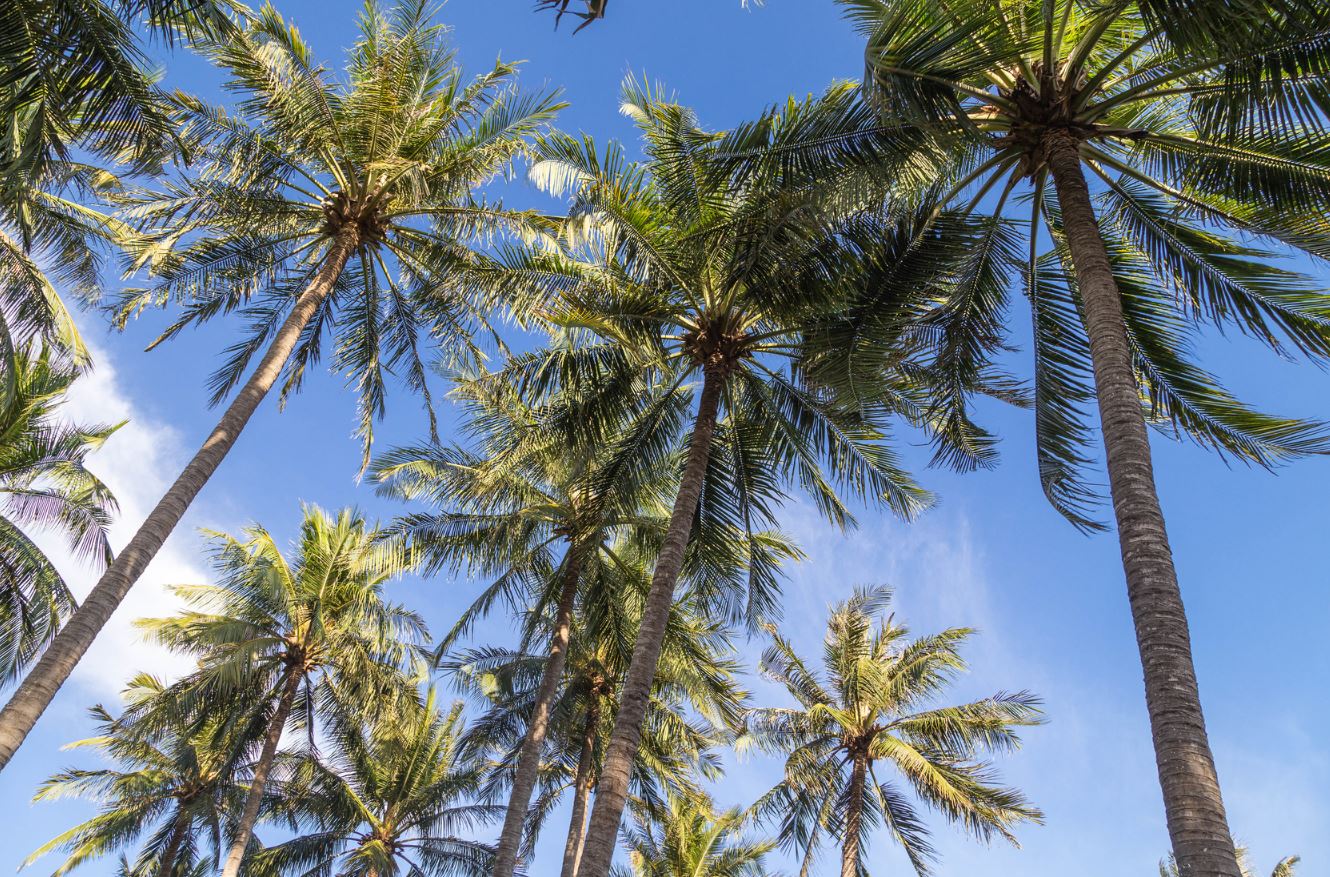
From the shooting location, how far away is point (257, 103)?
12055mm

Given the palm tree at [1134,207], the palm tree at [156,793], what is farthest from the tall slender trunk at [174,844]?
the palm tree at [1134,207]

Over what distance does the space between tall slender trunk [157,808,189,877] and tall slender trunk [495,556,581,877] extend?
10.5 m

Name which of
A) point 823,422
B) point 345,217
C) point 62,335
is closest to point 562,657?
point 823,422

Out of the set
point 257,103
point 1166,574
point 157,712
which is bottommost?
point 1166,574

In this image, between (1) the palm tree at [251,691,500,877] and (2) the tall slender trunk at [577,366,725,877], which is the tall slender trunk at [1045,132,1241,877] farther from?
(1) the palm tree at [251,691,500,877]

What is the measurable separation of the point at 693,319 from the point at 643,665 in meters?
4.66

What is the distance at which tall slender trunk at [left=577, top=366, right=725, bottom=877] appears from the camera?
9.55m

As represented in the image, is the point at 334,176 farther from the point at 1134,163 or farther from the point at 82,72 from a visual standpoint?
the point at 1134,163

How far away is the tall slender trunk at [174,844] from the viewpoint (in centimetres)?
2177

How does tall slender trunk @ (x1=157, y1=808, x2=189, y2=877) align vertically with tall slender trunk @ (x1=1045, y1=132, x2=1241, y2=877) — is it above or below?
above

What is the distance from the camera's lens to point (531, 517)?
17.0m

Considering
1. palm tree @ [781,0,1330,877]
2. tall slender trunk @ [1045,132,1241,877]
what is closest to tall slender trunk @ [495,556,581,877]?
palm tree @ [781,0,1330,877]

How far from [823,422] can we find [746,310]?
190 cm

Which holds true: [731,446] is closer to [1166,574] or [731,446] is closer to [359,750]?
[1166,574]
